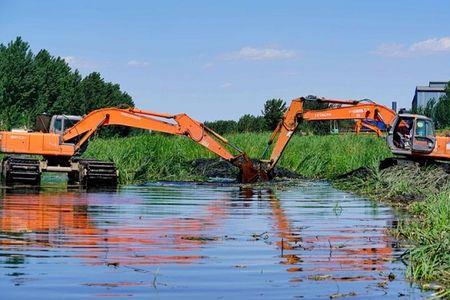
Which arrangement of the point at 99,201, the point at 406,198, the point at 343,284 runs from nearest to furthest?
the point at 343,284, the point at 99,201, the point at 406,198

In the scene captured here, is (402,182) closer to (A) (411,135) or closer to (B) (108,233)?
(A) (411,135)

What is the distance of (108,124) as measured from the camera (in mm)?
30750

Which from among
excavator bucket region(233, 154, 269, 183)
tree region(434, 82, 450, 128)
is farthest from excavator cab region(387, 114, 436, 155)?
tree region(434, 82, 450, 128)

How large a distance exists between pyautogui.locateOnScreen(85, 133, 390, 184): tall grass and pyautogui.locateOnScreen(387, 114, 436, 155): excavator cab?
3571mm

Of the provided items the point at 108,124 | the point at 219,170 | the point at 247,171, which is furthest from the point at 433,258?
the point at 219,170

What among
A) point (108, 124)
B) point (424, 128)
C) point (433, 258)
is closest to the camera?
point (433, 258)

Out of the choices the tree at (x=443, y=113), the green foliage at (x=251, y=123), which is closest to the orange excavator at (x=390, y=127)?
the green foliage at (x=251, y=123)

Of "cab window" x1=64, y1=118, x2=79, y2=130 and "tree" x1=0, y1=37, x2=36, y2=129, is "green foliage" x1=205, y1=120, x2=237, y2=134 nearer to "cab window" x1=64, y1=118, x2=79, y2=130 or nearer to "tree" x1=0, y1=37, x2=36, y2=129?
"tree" x1=0, y1=37, x2=36, y2=129

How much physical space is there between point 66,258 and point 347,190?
2029cm

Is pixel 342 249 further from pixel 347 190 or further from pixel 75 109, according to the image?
pixel 75 109

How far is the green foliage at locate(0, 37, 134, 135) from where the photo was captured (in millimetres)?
87688

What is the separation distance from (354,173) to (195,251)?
24508mm

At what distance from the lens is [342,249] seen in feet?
40.6

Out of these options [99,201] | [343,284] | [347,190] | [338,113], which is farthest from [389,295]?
[338,113]
